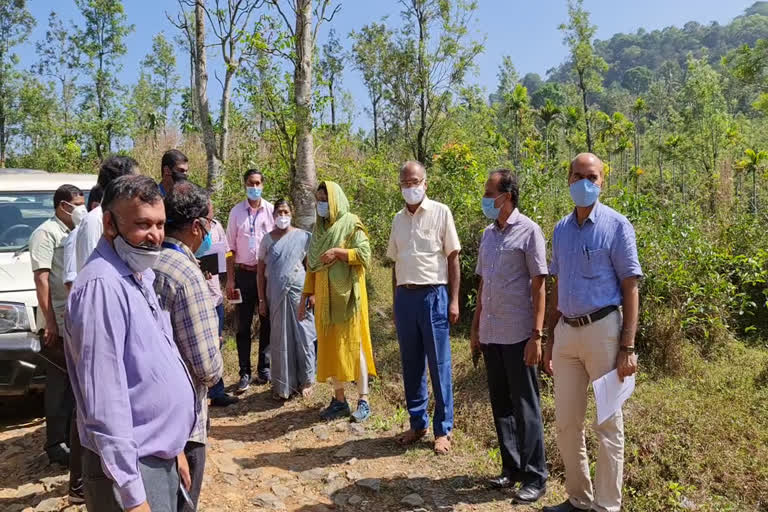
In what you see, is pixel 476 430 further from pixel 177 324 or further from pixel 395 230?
pixel 177 324

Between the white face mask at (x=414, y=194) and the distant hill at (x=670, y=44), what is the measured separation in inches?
4964

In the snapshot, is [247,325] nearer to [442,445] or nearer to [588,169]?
[442,445]

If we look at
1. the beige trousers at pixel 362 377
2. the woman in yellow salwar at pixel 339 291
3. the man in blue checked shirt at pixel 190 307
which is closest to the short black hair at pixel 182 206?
the man in blue checked shirt at pixel 190 307

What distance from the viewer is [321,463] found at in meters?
3.96

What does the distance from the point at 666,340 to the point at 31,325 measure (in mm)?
5042

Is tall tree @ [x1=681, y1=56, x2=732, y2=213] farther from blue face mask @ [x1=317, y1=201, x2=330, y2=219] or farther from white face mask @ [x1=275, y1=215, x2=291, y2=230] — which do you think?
blue face mask @ [x1=317, y1=201, x2=330, y2=219]

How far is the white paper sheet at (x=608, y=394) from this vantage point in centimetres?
280

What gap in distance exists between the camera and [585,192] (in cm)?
297

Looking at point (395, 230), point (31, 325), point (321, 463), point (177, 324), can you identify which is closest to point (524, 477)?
point (321, 463)

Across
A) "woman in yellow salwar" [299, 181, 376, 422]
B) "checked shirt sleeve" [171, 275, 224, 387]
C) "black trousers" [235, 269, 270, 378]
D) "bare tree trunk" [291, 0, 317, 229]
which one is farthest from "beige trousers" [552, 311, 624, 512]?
"bare tree trunk" [291, 0, 317, 229]

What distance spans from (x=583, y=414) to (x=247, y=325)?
10.6 ft

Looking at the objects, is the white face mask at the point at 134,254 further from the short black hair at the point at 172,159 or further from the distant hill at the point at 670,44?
the distant hill at the point at 670,44

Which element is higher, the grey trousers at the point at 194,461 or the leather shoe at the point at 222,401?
the grey trousers at the point at 194,461

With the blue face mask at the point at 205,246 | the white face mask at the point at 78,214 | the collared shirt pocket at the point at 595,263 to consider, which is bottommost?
the collared shirt pocket at the point at 595,263
